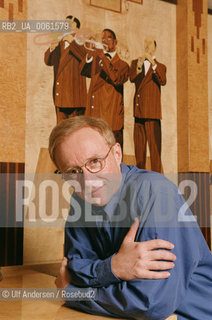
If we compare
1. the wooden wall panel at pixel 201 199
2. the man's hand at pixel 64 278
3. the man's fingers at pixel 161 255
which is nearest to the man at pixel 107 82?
the wooden wall panel at pixel 201 199

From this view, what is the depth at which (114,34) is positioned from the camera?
3650 millimetres

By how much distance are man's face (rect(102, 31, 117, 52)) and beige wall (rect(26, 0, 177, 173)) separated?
0.25 ft

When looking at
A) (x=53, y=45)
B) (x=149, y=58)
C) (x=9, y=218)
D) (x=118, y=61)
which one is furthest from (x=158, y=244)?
(x=149, y=58)

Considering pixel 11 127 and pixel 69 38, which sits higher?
pixel 69 38

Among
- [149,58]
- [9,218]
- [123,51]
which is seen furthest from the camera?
[149,58]

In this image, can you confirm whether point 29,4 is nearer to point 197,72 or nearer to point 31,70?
point 31,70

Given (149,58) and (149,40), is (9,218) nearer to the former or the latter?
(149,58)

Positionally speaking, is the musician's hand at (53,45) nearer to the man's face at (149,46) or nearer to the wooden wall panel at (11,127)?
the wooden wall panel at (11,127)

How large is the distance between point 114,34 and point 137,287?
9.50 ft

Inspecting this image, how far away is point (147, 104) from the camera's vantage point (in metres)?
3.75

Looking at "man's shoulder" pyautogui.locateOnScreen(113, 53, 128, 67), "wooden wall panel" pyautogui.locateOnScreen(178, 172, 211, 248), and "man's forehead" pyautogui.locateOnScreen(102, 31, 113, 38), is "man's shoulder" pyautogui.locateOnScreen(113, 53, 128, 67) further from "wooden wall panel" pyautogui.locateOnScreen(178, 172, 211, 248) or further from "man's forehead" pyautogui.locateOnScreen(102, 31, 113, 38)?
"wooden wall panel" pyautogui.locateOnScreen(178, 172, 211, 248)

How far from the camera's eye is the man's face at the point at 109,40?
3.60m

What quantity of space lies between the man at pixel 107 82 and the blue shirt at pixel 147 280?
1892 millimetres

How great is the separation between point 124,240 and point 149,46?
9.43 feet
